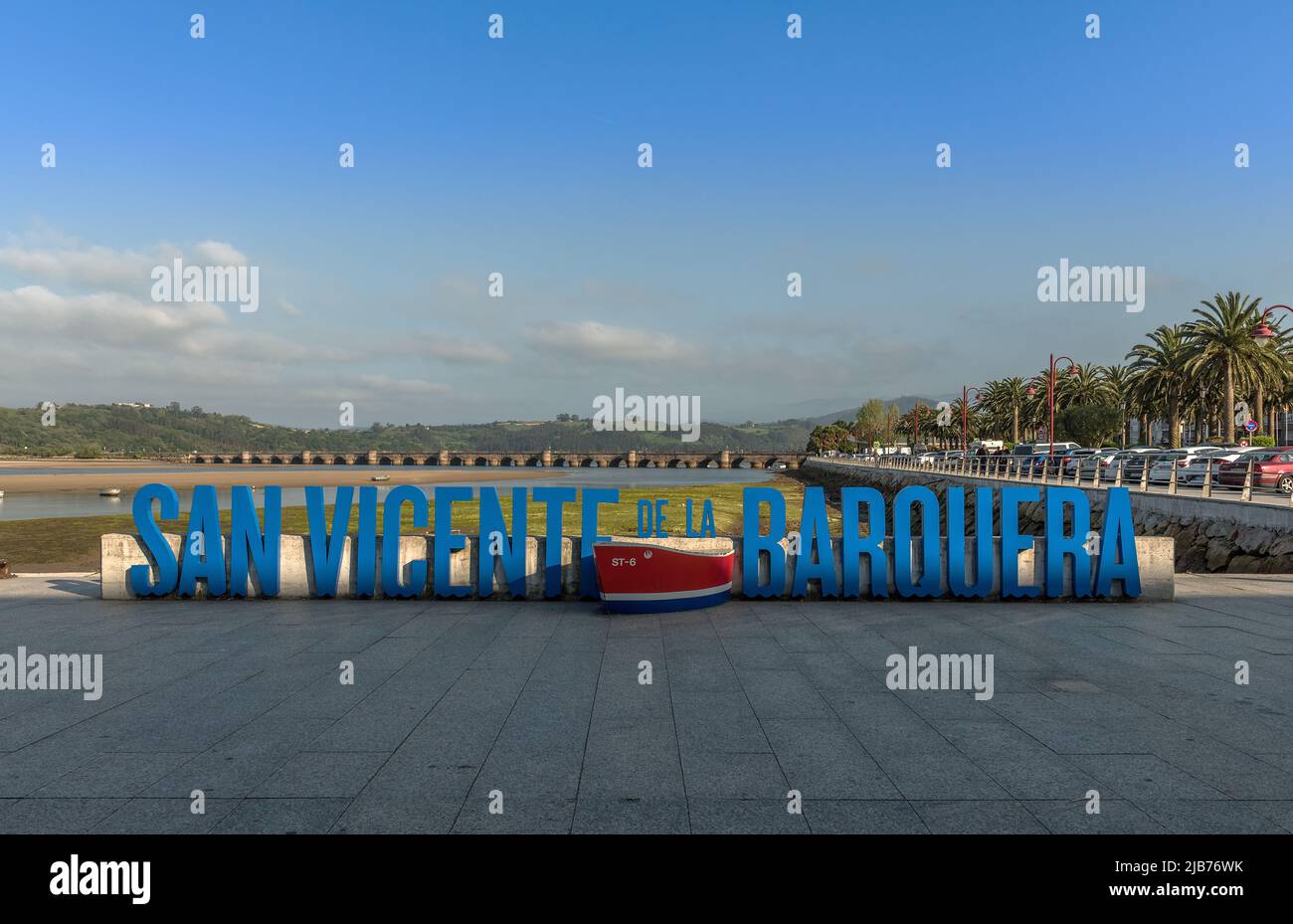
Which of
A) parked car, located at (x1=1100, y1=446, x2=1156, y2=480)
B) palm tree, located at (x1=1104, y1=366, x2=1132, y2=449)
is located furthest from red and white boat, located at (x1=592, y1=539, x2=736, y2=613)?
palm tree, located at (x1=1104, y1=366, x2=1132, y2=449)

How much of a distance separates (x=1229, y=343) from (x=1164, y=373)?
7.61 m

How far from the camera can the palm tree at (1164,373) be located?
57.6m

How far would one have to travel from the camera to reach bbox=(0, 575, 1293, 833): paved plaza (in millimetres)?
5398

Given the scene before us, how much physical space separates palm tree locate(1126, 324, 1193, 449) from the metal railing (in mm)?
13247

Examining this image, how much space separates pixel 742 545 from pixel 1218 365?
5533 centimetres

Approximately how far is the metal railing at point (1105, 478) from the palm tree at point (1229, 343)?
13060 mm
